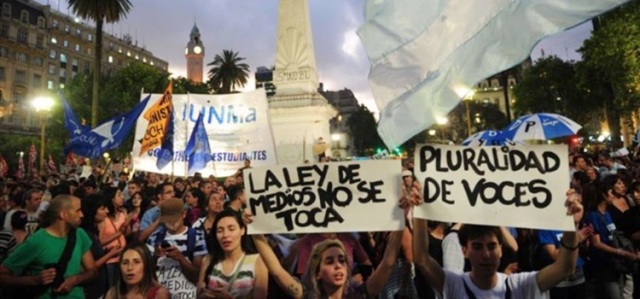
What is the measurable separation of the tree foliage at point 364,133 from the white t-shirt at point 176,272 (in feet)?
217

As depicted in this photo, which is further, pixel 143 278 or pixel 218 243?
pixel 218 243

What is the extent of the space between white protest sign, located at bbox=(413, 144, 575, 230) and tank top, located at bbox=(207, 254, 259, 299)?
4.62ft

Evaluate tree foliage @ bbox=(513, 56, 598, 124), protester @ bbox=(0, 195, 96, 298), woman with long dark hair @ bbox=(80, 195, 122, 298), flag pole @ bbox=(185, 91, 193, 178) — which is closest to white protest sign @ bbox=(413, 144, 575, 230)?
protester @ bbox=(0, 195, 96, 298)

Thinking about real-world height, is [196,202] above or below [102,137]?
below

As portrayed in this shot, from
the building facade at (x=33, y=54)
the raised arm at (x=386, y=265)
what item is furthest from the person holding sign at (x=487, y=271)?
the building facade at (x=33, y=54)

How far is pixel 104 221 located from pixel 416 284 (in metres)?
3.73

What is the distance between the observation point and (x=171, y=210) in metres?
4.55

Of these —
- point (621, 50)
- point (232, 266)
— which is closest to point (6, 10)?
point (621, 50)

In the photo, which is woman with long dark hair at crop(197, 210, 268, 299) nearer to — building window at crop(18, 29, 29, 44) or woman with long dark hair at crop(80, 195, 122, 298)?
woman with long dark hair at crop(80, 195, 122, 298)

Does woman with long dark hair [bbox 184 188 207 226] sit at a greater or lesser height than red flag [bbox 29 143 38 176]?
lesser

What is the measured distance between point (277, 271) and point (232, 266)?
1.22 feet

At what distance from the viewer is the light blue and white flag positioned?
3.28 metres

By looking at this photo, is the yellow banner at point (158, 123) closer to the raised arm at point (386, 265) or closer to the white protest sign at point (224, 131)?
the white protest sign at point (224, 131)

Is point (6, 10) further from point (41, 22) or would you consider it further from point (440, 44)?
point (440, 44)
